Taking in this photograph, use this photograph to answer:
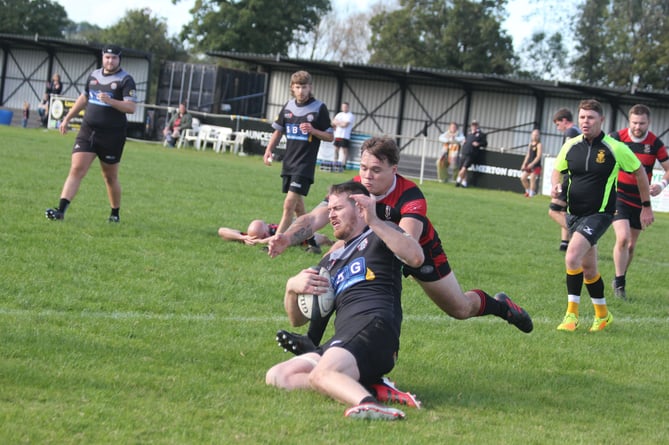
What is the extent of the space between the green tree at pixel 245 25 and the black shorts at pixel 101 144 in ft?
167

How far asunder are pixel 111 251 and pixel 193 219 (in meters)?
3.22

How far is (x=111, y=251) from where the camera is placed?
371 inches

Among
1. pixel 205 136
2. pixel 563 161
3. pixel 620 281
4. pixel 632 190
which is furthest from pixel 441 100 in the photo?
pixel 563 161

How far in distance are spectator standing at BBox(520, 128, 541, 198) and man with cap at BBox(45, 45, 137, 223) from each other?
15551 millimetres

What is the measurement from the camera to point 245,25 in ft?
201

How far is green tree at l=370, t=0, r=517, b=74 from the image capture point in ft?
191

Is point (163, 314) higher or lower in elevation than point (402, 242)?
lower

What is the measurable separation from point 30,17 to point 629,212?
225ft

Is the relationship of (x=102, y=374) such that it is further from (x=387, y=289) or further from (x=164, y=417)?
(x=387, y=289)

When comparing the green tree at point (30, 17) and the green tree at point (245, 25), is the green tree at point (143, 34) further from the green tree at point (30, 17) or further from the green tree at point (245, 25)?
the green tree at point (245, 25)

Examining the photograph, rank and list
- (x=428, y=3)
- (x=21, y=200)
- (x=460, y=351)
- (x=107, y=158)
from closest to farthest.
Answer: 1. (x=460, y=351)
2. (x=107, y=158)
3. (x=21, y=200)
4. (x=428, y=3)

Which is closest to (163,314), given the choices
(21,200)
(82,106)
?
(82,106)

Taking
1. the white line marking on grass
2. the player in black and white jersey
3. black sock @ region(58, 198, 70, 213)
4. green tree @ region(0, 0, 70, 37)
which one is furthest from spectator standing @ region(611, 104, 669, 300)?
green tree @ region(0, 0, 70, 37)

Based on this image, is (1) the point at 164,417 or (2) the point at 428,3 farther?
(2) the point at 428,3
